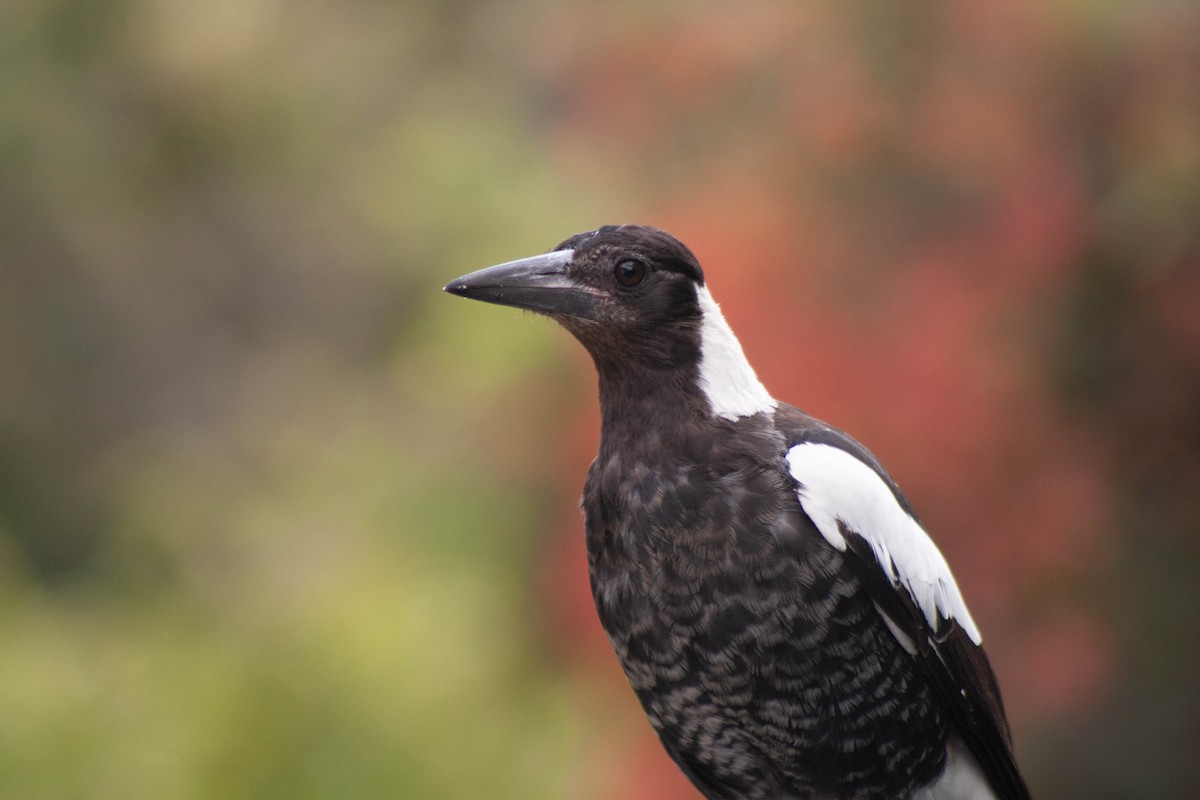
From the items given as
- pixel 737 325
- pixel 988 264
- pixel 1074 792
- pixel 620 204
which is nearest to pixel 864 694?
pixel 737 325

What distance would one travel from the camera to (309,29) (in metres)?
7.12

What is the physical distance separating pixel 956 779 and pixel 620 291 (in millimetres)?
1002

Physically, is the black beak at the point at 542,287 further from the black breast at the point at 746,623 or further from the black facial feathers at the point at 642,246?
the black breast at the point at 746,623

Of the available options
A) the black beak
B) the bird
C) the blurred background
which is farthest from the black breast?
the blurred background

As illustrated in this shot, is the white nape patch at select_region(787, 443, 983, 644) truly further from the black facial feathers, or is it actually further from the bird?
the black facial feathers

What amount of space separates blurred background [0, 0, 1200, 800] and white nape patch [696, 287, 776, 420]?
2.10 meters

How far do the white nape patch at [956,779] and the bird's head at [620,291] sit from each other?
31.5 inches

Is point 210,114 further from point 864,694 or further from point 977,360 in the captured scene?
point 864,694

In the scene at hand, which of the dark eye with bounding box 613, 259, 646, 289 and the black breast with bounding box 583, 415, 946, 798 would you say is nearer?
the black breast with bounding box 583, 415, 946, 798

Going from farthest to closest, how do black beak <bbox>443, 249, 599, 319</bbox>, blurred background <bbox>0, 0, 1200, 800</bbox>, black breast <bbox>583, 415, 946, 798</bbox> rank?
blurred background <bbox>0, 0, 1200, 800</bbox>
black beak <bbox>443, 249, 599, 319</bbox>
black breast <bbox>583, 415, 946, 798</bbox>

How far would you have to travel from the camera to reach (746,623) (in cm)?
192

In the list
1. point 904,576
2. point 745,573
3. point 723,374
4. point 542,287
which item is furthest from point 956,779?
point 542,287

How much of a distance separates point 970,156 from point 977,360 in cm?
73

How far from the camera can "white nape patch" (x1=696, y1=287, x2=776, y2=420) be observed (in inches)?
84.5
